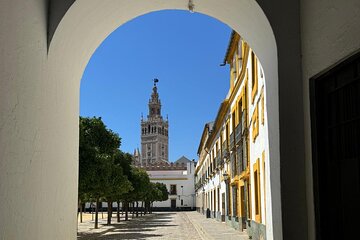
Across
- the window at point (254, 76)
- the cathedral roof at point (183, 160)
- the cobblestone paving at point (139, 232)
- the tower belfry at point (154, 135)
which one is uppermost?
the tower belfry at point (154, 135)

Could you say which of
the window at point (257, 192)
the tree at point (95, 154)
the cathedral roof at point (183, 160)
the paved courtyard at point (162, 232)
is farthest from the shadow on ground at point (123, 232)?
the cathedral roof at point (183, 160)

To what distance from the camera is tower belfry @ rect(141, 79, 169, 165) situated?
143m

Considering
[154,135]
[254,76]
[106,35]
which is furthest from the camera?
[154,135]

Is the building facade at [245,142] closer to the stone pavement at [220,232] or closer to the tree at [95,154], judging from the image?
the stone pavement at [220,232]

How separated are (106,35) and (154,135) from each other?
136426mm

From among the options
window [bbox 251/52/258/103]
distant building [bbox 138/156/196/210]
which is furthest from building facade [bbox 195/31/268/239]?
distant building [bbox 138/156/196/210]

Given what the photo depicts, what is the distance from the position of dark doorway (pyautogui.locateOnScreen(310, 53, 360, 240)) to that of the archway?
1.16 feet

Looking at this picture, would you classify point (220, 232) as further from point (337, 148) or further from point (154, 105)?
point (154, 105)

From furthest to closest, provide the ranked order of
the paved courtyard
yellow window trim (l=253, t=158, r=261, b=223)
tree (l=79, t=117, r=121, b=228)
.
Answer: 1. the paved courtyard
2. tree (l=79, t=117, r=121, b=228)
3. yellow window trim (l=253, t=158, r=261, b=223)

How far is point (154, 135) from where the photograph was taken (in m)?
144

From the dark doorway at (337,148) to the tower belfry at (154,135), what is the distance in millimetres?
135730

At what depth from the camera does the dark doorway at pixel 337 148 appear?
4.45 meters

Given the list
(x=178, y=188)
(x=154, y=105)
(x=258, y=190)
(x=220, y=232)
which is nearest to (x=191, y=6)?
(x=258, y=190)

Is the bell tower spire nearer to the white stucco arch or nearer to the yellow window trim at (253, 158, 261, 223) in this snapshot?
the yellow window trim at (253, 158, 261, 223)
